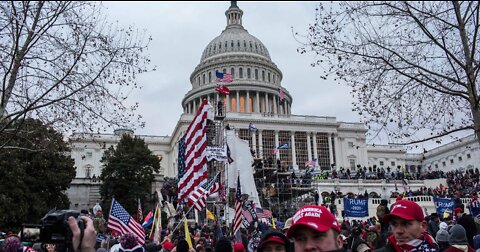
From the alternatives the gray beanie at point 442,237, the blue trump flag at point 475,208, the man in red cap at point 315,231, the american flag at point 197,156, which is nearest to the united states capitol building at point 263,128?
the blue trump flag at point 475,208

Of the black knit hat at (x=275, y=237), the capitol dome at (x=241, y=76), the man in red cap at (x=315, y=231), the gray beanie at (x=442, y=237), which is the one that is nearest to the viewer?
the man in red cap at (x=315, y=231)

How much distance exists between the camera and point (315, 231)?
334cm

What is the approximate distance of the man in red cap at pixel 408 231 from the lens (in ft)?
14.2

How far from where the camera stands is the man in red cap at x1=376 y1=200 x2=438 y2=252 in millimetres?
4332

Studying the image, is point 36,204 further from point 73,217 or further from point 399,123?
point 73,217

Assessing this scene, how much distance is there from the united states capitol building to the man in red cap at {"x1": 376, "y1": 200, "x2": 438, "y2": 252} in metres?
61.7

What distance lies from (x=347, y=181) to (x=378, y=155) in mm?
50920

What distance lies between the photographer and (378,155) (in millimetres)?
101875

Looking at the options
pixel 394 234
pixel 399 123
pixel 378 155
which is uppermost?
pixel 378 155

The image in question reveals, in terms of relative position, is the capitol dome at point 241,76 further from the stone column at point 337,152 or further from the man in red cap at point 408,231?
the man in red cap at point 408,231

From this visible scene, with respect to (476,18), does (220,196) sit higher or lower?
lower

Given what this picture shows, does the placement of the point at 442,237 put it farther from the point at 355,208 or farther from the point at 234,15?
the point at 234,15

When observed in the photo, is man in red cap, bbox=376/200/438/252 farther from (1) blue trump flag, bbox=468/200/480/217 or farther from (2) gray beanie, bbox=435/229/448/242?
(1) blue trump flag, bbox=468/200/480/217

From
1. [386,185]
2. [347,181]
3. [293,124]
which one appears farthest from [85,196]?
[293,124]
